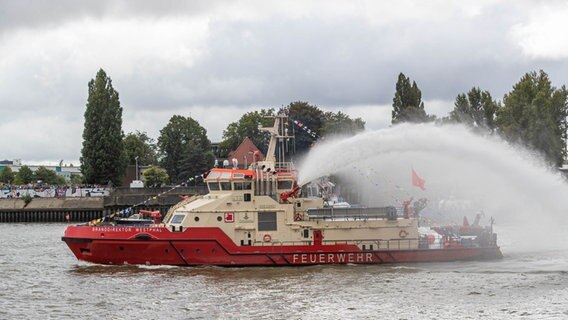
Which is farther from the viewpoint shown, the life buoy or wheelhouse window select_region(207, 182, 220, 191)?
the life buoy

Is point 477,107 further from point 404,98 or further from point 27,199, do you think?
point 27,199

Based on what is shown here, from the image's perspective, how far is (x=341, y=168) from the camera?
144ft

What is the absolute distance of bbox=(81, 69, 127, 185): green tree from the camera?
10775cm

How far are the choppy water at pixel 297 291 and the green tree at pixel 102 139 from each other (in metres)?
61.3

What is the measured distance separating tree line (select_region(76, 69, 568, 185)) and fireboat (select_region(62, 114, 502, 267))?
21.7m

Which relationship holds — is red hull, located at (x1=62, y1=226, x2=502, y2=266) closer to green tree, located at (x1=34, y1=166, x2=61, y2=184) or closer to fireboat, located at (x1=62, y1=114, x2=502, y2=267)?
fireboat, located at (x1=62, y1=114, x2=502, y2=267)

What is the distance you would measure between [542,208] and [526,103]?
153 feet

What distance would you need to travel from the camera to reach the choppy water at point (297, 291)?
32.1 meters

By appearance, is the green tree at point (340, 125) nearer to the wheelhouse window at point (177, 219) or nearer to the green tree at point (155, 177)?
the green tree at point (155, 177)

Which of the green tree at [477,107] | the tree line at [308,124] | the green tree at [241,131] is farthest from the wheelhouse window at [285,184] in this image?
the green tree at [241,131]

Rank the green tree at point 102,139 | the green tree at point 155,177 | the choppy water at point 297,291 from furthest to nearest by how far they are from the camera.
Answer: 1. the green tree at point 155,177
2. the green tree at point 102,139
3. the choppy water at point 297,291

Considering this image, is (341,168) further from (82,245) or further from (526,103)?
(526,103)

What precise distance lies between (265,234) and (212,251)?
280cm

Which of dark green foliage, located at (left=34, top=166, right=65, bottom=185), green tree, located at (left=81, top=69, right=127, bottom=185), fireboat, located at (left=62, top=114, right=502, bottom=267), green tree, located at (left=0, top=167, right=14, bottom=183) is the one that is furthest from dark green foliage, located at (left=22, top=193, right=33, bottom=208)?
green tree, located at (left=0, top=167, right=14, bottom=183)
